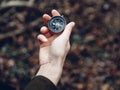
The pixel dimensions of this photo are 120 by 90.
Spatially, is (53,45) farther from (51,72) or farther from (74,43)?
(74,43)

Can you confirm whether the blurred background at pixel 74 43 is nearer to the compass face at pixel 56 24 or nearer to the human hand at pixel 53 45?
the human hand at pixel 53 45

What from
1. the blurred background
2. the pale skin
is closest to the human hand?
the pale skin

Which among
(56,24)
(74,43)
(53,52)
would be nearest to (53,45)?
(53,52)

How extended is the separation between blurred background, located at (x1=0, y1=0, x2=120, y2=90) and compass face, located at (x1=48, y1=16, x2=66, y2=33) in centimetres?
247

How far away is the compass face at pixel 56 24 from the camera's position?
417 centimetres

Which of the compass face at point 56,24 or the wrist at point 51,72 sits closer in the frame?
the wrist at point 51,72

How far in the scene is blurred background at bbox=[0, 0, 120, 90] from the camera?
667cm

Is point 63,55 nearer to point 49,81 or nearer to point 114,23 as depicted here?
point 49,81

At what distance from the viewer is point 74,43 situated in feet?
23.9

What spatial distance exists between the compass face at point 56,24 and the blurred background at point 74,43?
8.10ft

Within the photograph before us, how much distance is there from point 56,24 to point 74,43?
3.10 meters

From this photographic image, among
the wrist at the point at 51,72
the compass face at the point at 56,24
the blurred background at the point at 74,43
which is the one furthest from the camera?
the blurred background at the point at 74,43

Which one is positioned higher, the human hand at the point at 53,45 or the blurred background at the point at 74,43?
the human hand at the point at 53,45

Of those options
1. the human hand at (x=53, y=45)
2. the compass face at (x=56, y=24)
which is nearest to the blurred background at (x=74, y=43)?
the human hand at (x=53, y=45)
